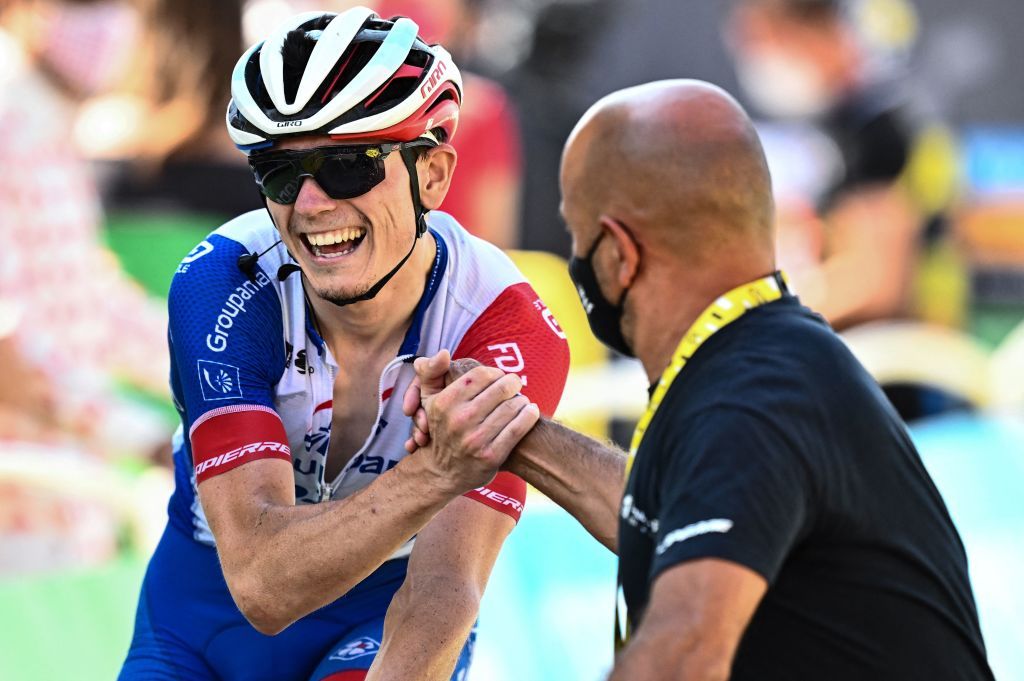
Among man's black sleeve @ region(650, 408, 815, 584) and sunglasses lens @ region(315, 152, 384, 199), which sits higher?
sunglasses lens @ region(315, 152, 384, 199)

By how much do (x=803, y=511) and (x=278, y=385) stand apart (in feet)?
5.45

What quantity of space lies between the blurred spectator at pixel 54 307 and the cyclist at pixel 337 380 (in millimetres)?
2518

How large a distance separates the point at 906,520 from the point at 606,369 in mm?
6246

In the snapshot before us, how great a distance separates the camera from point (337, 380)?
411 centimetres

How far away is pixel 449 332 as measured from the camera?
13.6 ft

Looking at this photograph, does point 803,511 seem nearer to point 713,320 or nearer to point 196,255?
point 713,320

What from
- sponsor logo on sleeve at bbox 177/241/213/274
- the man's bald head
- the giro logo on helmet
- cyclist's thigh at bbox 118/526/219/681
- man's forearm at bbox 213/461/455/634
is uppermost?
the giro logo on helmet

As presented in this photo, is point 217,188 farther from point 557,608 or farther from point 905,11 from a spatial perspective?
point 905,11

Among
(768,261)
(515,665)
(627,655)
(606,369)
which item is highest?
(768,261)

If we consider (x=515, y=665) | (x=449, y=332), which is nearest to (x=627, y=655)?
(x=449, y=332)

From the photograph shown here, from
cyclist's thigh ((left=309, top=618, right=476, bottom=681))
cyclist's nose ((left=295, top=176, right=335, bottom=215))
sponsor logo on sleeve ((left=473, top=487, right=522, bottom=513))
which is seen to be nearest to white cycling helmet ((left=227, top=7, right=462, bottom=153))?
cyclist's nose ((left=295, top=176, right=335, bottom=215))

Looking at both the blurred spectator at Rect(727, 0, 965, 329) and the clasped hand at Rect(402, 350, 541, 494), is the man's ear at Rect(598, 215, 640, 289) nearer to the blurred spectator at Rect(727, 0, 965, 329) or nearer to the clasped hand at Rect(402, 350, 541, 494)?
the clasped hand at Rect(402, 350, 541, 494)

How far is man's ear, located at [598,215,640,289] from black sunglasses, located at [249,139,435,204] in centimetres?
88

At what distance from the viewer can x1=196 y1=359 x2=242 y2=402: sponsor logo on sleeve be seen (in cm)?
384
